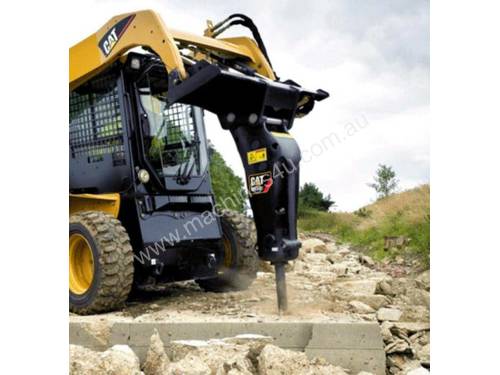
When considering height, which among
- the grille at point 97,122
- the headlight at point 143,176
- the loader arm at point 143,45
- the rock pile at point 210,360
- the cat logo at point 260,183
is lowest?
the rock pile at point 210,360

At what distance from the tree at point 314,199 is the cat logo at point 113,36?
31.8 feet

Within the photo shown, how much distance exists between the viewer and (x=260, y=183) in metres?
4.40

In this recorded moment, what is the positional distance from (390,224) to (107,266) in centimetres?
742

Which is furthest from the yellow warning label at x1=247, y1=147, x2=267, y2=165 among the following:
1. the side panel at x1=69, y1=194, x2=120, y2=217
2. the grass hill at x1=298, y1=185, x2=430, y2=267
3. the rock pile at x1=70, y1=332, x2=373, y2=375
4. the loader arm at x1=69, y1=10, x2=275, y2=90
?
the grass hill at x1=298, y1=185, x2=430, y2=267

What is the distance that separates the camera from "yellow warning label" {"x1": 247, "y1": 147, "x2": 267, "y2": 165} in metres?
4.37

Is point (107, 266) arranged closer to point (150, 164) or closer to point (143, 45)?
point (150, 164)

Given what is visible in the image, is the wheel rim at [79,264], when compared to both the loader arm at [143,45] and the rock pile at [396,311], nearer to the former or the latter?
the loader arm at [143,45]

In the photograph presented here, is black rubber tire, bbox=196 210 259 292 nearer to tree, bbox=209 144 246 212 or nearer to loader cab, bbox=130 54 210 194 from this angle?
loader cab, bbox=130 54 210 194

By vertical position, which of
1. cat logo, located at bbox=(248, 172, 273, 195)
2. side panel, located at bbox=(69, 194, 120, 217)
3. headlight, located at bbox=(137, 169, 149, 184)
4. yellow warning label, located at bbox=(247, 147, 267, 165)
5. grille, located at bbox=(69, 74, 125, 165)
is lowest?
side panel, located at bbox=(69, 194, 120, 217)

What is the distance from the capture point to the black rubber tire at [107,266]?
198 inches

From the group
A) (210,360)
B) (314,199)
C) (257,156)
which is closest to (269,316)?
(210,360)

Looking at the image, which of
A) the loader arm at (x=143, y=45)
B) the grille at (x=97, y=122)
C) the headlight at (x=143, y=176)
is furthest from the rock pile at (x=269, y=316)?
the loader arm at (x=143, y=45)

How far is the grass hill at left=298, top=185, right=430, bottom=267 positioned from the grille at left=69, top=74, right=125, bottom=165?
13.9 feet

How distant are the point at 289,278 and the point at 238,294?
105 cm
